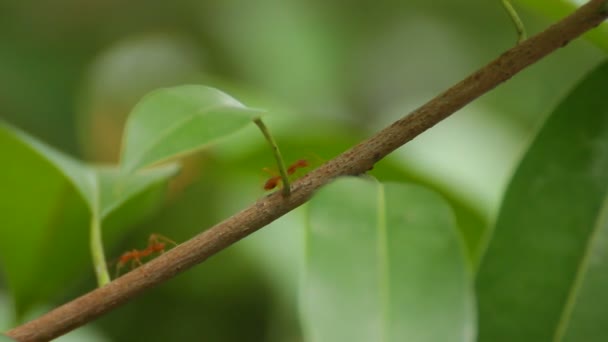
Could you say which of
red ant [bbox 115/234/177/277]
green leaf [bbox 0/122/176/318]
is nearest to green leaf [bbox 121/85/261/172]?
red ant [bbox 115/234/177/277]

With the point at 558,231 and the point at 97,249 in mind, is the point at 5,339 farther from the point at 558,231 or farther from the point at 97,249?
the point at 558,231

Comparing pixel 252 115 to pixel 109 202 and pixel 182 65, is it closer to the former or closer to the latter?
pixel 109 202

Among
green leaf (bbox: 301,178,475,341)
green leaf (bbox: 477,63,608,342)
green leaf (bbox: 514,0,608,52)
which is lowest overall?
green leaf (bbox: 477,63,608,342)

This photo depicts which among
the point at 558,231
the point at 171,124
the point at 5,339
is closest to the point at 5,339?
the point at 5,339

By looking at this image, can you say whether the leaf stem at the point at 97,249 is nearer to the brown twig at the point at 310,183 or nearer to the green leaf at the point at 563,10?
the brown twig at the point at 310,183

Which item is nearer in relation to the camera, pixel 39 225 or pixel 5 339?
pixel 5 339

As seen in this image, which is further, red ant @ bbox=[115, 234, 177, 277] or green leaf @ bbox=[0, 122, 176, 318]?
green leaf @ bbox=[0, 122, 176, 318]

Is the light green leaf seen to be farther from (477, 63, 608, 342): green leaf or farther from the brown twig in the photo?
(477, 63, 608, 342): green leaf

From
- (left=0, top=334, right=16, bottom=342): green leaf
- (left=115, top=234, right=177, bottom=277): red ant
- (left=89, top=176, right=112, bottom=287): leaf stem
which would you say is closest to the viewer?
(left=0, top=334, right=16, bottom=342): green leaf
